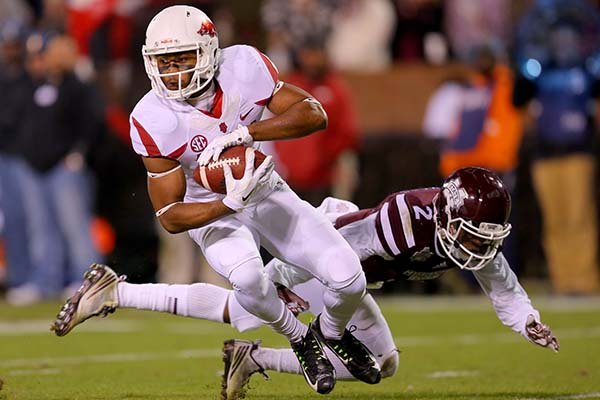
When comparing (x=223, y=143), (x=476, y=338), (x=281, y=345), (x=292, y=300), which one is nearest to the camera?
(x=223, y=143)

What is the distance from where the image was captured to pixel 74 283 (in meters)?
11.0

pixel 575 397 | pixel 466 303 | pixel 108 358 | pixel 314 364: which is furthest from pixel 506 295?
pixel 466 303

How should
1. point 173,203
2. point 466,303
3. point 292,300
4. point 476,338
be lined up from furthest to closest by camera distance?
point 466,303 → point 476,338 → point 292,300 → point 173,203

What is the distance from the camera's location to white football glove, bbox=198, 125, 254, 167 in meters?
5.49

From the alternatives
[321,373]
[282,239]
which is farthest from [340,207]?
[321,373]

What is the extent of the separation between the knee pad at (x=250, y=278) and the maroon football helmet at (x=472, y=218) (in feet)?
2.36

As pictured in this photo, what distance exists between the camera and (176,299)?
6.01 m

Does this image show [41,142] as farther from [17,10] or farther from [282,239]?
[282,239]

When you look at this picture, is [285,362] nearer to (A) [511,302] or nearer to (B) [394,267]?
(B) [394,267]

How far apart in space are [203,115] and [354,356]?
115 centimetres

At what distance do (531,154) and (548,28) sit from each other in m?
1.21

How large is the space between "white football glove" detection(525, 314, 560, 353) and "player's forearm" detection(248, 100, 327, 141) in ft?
3.78

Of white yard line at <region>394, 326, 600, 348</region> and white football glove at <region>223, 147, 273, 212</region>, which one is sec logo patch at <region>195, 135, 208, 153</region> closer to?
white football glove at <region>223, 147, 273, 212</region>

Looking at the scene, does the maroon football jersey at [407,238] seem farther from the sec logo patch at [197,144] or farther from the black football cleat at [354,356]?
the sec logo patch at [197,144]
